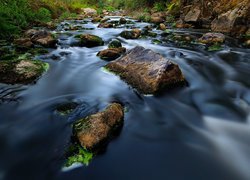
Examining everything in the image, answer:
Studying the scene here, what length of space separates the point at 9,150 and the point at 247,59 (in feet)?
20.9

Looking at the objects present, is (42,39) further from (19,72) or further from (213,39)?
(213,39)

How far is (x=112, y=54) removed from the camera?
7160 mm

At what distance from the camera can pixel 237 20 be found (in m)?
10.5

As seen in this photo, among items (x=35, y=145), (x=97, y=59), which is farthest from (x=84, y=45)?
(x=35, y=145)

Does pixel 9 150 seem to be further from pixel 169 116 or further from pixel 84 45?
pixel 84 45

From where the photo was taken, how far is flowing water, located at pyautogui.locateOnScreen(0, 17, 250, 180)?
9.84 feet

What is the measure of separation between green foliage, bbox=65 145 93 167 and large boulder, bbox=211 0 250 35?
360 inches

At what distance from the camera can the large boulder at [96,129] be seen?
3.14 m

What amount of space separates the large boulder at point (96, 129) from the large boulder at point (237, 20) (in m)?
8.58

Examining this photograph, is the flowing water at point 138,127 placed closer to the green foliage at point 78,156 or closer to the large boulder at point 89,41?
the green foliage at point 78,156

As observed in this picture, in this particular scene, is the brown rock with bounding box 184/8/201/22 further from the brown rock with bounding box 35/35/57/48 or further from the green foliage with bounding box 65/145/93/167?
the green foliage with bounding box 65/145/93/167

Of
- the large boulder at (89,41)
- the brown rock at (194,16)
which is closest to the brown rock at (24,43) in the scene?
the large boulder at (89,41)

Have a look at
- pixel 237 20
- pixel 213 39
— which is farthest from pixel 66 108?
pixel 237 20

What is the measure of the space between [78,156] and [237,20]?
9.63 meters
